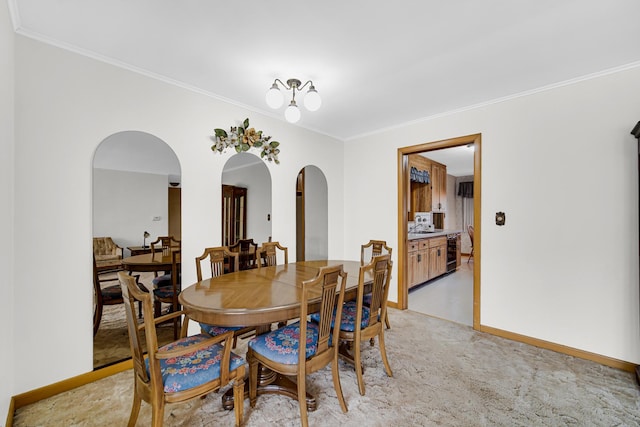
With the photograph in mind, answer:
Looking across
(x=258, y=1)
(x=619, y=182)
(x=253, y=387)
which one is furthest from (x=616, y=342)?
(x=258, y=1)

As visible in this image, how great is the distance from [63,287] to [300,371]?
1833mm

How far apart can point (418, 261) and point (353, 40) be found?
363 cm

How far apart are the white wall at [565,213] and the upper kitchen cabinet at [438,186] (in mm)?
2623

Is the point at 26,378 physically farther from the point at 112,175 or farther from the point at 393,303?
the point at 393,303

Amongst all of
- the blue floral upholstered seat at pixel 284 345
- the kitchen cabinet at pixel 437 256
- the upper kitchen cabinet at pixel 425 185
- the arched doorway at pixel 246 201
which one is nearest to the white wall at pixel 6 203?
the blue floral upholstered seat at pixel 284 345

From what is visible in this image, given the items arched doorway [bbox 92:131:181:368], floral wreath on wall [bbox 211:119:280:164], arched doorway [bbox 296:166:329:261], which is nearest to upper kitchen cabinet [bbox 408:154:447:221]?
Result: arched doorway [bbox 296:166:329:261]

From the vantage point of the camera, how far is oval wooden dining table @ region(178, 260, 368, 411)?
1.53m

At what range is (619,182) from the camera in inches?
90.4

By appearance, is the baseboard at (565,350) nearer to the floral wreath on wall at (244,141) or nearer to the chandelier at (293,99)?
the chandelier at (293,99)

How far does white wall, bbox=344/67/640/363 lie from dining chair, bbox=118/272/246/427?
276 cm

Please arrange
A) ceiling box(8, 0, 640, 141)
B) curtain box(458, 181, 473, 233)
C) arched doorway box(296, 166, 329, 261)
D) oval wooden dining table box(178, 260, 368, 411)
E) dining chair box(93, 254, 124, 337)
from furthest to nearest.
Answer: curtain box(458, 181, 473, 233), arched doorway box(296, 166, 329, 261), dining chair box(93, 254, 124, 337), ceiling box(8, 0, 640, 141), oval wooden dining table box(178, 260, 368, 411)

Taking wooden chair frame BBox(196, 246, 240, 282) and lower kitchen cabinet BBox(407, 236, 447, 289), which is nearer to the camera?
wooden chair frame BBox(196, 246, 240, 282)

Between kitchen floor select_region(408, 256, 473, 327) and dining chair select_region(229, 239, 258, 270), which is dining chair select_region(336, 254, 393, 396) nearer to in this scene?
dining chair select_region(229, 239, 258, 270)

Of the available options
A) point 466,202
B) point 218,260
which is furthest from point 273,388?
point 466,202
